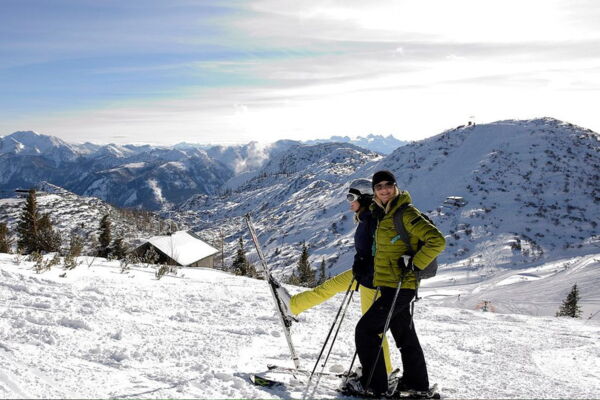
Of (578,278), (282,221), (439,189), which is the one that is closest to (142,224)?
(282,221)

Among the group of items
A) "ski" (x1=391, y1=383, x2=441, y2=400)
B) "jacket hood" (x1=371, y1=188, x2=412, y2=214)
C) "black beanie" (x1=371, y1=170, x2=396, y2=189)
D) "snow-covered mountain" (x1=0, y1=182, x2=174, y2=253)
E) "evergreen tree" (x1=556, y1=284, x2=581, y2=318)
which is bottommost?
"snow-covered mountain" (x1=0, y1=182, x2=174, y2=253)

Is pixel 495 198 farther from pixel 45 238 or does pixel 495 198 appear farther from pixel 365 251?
pixel 365 251

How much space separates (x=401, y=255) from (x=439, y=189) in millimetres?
112670

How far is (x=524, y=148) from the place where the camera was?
123m

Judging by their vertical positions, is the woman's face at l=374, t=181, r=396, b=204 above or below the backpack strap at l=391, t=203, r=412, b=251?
above

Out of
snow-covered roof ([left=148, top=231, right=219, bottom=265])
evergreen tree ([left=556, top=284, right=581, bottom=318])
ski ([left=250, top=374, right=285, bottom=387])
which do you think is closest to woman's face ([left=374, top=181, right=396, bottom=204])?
ski ([left=250, top=374, right=285, bottom=387])

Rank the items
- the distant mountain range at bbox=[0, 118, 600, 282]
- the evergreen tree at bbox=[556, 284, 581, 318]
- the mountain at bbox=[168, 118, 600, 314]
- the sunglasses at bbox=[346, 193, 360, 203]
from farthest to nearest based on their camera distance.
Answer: the distant mountain range at bbox=[0, 118, 600, 282] → the mountain at bbox=[168, 118, 600, 314] → the evergreen tree at bbox=[556, 284, 581, 318] → the sunglasses at bbox=[346, 193, 360, 203]

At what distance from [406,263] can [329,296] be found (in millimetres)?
1254

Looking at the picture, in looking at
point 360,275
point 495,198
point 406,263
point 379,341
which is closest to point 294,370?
point 379,341

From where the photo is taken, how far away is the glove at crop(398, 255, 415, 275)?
4.96 metres

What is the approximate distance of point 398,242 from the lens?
5176 mm

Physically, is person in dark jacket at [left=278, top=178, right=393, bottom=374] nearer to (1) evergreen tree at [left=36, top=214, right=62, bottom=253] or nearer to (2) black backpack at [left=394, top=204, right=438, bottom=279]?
(2) black backpack at [left=394, top=204, right=438, bottom=279]

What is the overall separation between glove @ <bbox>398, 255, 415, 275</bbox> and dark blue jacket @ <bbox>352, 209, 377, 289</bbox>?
22.3 inches

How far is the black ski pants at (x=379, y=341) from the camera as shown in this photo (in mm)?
5125
